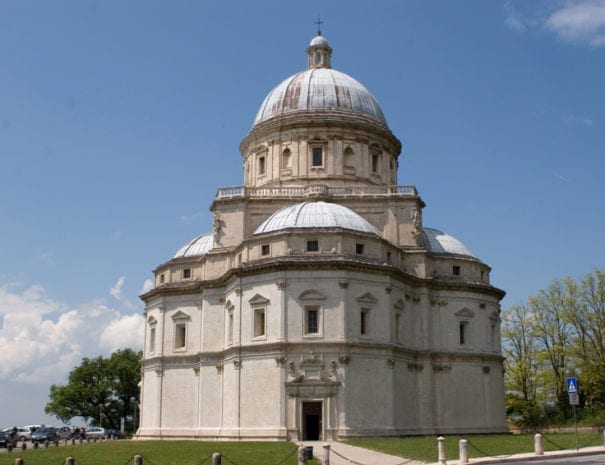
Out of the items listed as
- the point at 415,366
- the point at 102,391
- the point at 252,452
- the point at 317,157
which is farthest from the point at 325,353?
the point at 102,391

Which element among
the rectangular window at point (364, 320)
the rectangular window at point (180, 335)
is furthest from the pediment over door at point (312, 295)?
the rectangular window at point (180, 335)

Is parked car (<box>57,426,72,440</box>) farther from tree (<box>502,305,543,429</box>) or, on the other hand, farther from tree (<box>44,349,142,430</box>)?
tree (<box>502,305,543,429</box>)

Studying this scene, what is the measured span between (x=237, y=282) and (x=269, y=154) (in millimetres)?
13427

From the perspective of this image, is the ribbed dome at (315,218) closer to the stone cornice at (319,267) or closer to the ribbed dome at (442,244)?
the stone cornice at (319,267)

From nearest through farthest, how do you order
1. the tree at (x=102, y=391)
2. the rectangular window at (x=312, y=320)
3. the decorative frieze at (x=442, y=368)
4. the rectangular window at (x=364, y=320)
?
the rectangular window at (x=312, y=320), the rectangular window at (x=364, y=320), the decorative frieze at (x=442, y=368), the tree at (x=102, y=391)

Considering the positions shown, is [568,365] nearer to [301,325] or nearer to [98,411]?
[301,325]

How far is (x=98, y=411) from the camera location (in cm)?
9131

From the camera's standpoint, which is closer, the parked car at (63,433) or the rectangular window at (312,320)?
the rectangular window at (312,320)

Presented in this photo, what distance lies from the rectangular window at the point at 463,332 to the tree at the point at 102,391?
4673cm

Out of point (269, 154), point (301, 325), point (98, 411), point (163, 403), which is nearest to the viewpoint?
point (301, 325)

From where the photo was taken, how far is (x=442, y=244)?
187 ft

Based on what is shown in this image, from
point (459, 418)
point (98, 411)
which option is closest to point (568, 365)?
point (459, 418)

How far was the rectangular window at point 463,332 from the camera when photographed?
54.6m

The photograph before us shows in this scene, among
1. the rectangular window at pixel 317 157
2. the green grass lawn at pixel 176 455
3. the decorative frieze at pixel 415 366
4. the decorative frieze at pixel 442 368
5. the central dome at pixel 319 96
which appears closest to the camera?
the green grass lawn at pixel 176 455
